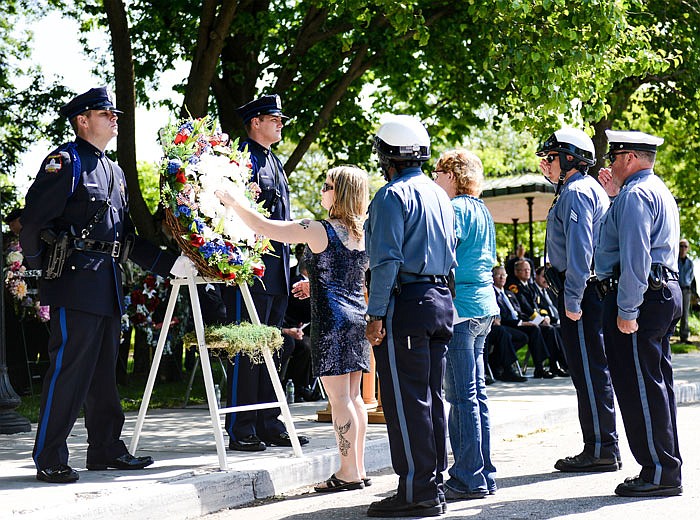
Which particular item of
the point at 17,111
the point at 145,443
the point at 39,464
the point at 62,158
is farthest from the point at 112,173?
the point at 17,111

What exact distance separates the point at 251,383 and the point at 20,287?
18.6 feet

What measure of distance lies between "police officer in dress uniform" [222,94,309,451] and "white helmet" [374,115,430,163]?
183 cm

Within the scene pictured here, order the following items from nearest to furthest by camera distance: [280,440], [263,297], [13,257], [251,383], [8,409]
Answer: [251,383] → [263,297] → [280,440] → [8,409] → [13,257]

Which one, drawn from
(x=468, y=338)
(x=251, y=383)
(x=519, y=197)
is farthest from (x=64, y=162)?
(x=519, y=197)

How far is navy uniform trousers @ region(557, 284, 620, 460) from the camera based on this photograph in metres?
7.43

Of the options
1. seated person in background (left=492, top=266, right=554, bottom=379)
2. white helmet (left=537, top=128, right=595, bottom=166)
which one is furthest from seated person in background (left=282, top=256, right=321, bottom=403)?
white helmet (left=537, top=128, right=595, bottom=166)

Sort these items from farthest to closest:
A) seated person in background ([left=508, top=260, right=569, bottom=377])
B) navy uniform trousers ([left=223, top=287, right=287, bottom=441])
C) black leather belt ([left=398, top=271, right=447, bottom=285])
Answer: seated person in background ([left=508, top=260, right=569, bottom=377]) < navy uniform trousers ([left=223, top=287, right=287, bottom=441]) < black leather belt ([left=398, top=271, right=447, bottom=285])

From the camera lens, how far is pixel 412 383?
5.98 metres

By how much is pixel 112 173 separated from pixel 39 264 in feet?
2.54

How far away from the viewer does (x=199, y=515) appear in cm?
632

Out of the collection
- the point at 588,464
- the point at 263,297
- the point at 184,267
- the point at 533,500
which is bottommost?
the point at 533,500

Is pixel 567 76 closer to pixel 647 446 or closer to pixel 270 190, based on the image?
pixel 270 190

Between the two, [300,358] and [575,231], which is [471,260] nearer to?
[575,231]

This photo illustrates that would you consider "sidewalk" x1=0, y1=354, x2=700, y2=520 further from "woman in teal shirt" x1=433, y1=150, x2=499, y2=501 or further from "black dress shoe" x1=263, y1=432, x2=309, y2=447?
"woman in teal shirt" x1=433, y1=150, x2=499, y2=501
